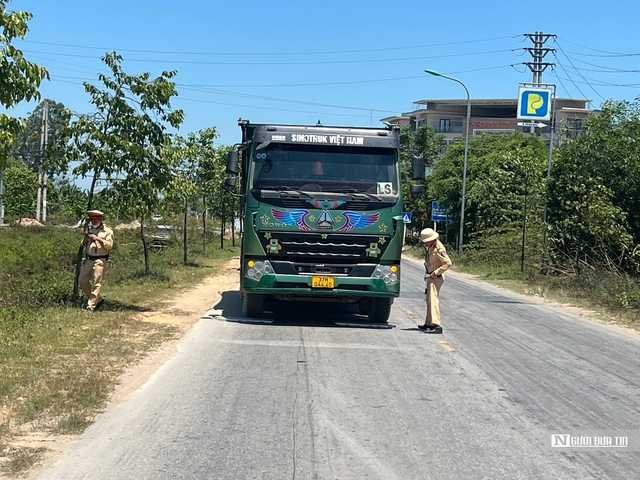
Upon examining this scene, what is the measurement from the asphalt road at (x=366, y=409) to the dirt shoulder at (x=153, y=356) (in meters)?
0.15

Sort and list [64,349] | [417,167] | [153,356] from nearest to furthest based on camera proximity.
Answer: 1. [64,349]
2. [153,356]
3. [417,167]

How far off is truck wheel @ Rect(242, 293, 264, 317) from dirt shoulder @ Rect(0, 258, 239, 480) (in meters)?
0.96

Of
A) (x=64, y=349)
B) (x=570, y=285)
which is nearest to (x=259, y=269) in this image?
(x=64, y=349)

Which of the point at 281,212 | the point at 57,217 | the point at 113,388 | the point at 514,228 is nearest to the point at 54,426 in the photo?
the point at 113,388

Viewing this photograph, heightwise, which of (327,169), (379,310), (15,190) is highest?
(327,169)

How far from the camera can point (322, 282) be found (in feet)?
41.7

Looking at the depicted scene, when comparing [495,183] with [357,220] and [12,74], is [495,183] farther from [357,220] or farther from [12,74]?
[12,74]

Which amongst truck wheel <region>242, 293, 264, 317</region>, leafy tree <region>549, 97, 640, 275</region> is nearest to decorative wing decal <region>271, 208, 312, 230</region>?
truck wheel <region>242, 293, 264, 317</region>

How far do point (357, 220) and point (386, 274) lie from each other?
1.02m

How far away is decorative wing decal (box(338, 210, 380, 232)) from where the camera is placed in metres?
12.7

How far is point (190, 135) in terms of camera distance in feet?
97.2

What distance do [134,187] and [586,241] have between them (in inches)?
637

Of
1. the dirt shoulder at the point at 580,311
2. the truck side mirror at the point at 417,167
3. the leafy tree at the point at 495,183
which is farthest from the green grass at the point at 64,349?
the leafy tree at the point at 495,183

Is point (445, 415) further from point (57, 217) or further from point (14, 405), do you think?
point (57, 217)
